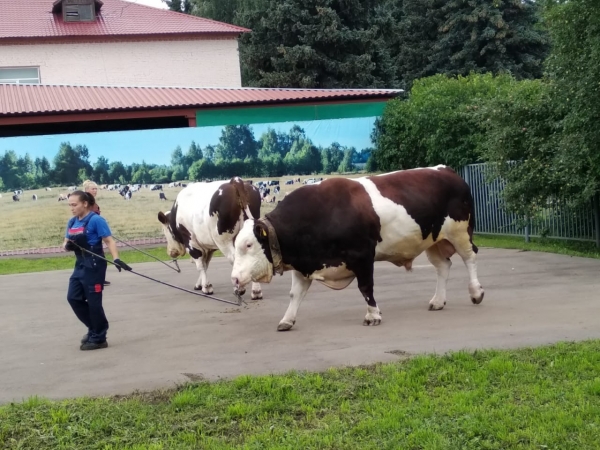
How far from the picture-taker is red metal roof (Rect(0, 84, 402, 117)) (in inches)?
994

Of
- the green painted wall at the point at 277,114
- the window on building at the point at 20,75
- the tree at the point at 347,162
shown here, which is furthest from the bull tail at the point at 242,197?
the window on building at the point at 20,75

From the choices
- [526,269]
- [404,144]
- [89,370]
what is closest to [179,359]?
[89,370]

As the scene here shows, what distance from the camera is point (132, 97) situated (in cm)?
2706

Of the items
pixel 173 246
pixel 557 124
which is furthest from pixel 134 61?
pixel 557 124

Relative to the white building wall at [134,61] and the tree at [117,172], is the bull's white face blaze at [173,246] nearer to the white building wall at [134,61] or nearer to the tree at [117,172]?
the tree at [117,172]

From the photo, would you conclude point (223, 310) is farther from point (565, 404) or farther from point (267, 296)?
point (565, 404)

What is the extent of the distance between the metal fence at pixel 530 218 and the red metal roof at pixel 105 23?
52.1 feet

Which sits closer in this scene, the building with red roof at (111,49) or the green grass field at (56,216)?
the green grass field at (56,216)

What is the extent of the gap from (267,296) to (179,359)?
183 inches

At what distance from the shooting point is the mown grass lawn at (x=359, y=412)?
574 centimetres

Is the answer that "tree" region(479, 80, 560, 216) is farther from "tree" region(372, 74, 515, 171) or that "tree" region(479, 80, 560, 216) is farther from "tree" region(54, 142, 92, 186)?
"tree" region(54, 142, 92, 186)

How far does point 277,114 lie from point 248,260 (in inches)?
695

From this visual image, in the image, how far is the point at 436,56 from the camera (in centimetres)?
4378

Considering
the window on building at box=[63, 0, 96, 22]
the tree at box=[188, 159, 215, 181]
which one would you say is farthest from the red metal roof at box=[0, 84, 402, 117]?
the window on building at box=[63, 0, 96, 22]
